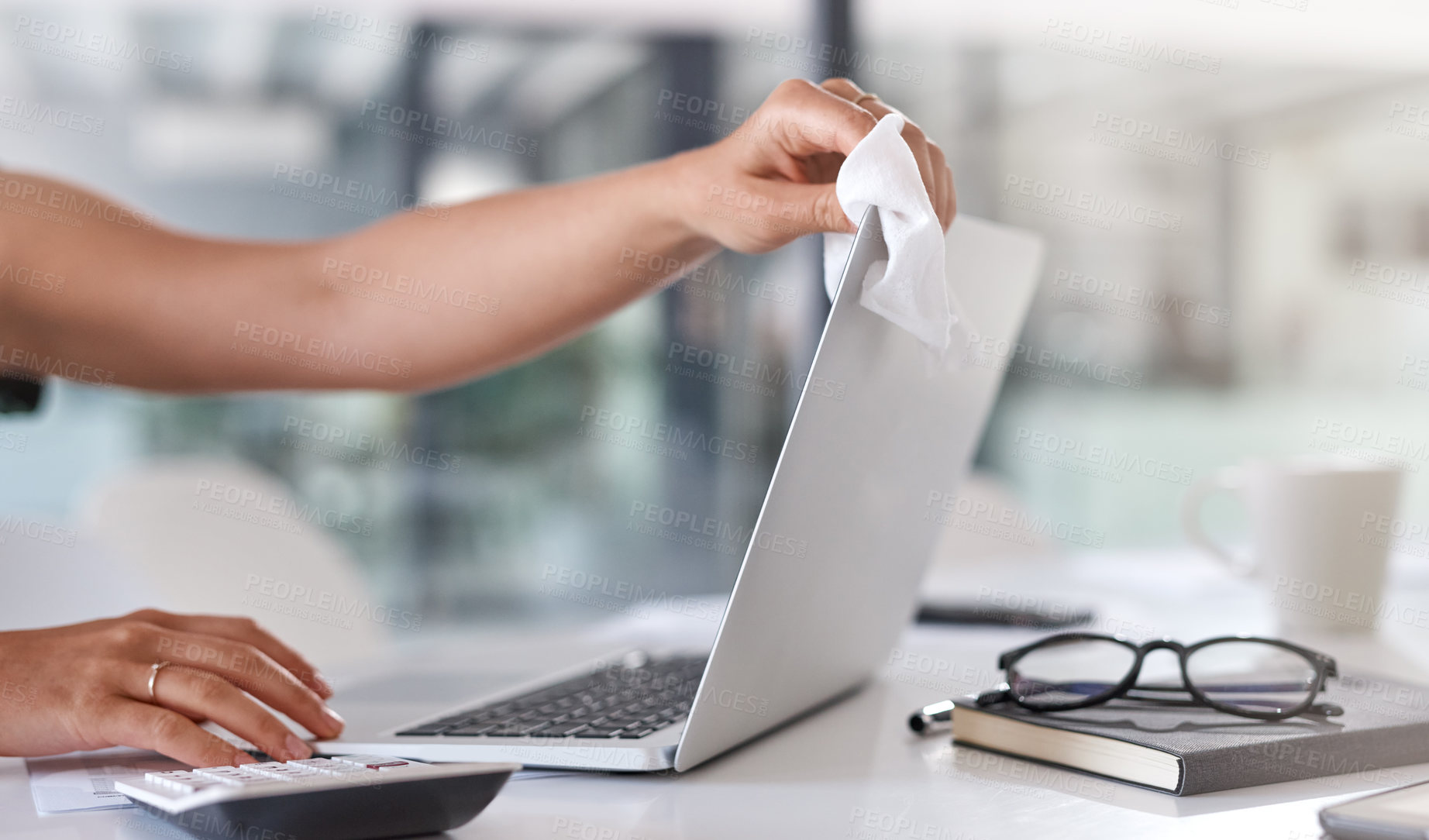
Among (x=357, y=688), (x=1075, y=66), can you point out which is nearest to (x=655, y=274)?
(x=357, y=688)

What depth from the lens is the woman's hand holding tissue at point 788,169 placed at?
0.66 m

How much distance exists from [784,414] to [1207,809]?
3432 mm

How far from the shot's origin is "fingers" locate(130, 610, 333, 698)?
2.30 feet

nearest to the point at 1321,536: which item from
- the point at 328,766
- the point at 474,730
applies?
the point at 474,730

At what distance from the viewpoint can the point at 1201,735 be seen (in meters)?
0.58

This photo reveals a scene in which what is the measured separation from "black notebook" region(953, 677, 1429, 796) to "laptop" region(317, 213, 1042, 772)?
0.39 feet

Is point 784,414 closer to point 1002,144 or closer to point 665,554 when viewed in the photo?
point 665,554

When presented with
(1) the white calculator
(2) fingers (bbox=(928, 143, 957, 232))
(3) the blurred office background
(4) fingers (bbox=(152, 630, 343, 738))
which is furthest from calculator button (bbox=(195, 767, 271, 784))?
(3) the blurred office background

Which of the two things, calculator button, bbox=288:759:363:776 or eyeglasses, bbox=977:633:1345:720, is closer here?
calculator button, bbox=288:759:363:776

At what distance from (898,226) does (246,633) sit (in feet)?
1.55

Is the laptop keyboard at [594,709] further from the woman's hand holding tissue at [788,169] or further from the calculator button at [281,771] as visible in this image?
the woman's hand holding tissue at [788,169]

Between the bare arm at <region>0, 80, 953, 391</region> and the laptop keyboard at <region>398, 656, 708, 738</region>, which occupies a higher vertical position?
the bare arm at <region>0, 80, 953, 391</region>

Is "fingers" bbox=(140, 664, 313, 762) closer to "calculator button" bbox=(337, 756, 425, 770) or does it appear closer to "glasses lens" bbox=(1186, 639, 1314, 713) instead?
"calculator button" bbox=(337, 756, 425, 770)

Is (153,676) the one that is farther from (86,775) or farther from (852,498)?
(852,498)
